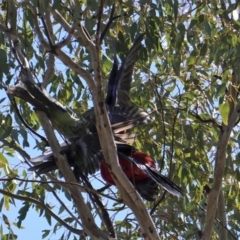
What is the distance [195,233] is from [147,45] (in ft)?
2.90

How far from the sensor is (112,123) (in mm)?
2961

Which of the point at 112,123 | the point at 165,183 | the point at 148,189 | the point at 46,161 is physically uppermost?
the point at 112,123

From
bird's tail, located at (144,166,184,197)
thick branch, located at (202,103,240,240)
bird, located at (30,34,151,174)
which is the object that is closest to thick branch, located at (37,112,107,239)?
bird, located at (30,34,151,174)

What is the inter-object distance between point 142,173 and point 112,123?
24 cm

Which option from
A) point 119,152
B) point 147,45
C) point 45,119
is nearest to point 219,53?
point 147,45

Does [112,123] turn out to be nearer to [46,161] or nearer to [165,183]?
[46,161]

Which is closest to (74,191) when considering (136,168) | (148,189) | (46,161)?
(46,161)

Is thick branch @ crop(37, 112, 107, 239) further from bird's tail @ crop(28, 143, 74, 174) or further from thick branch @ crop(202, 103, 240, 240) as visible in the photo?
thick branch @ crop(202, 103, 240, 240)

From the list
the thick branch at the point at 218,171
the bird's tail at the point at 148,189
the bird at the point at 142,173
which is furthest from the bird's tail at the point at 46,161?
the thick branch at the point at 218,171

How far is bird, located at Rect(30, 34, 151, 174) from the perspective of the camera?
280cm

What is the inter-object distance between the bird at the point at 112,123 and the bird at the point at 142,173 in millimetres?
75

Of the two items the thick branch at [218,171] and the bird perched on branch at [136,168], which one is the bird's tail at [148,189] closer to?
the bird perched on branch at [136,168]

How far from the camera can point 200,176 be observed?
343cm

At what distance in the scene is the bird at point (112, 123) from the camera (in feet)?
9.20
